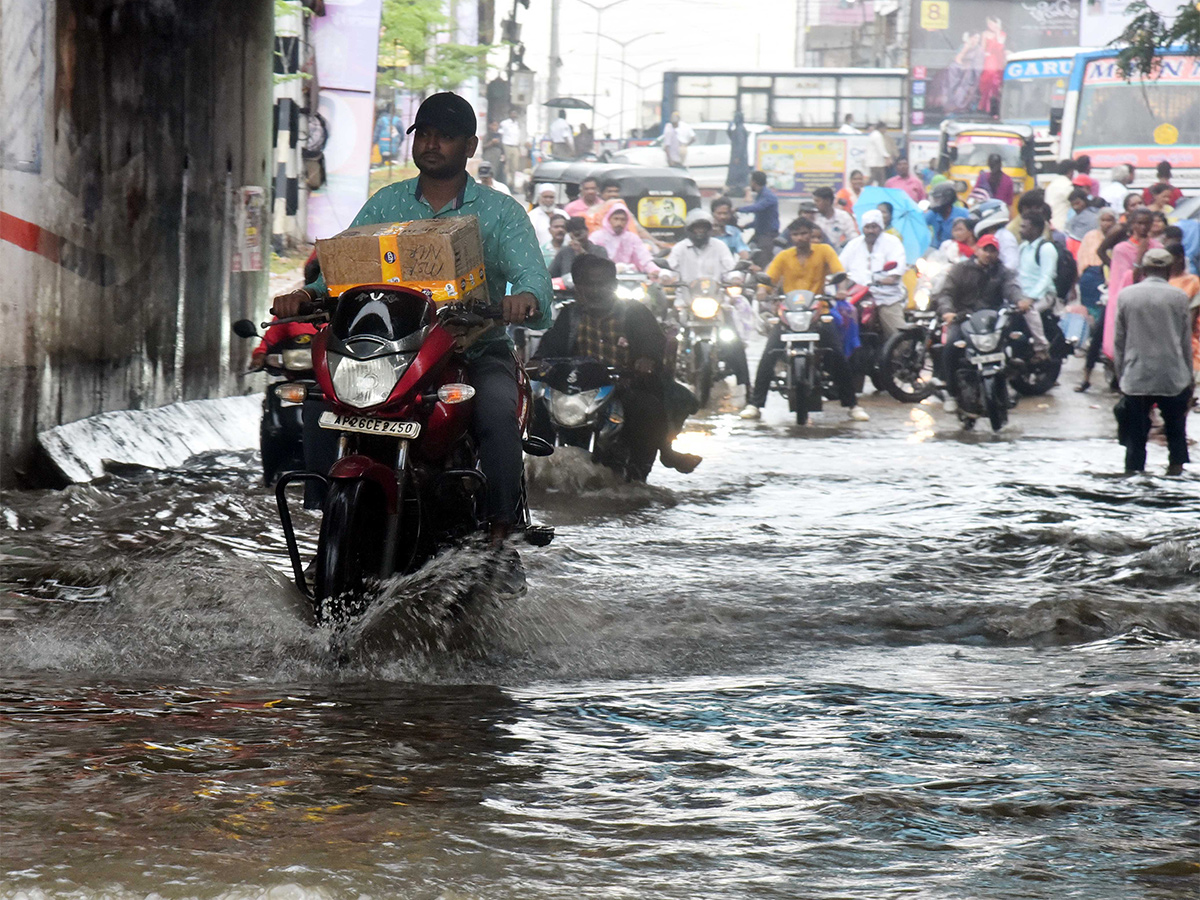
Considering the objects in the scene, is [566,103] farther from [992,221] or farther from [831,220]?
[992,221]

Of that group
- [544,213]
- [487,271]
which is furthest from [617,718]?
[544,213]

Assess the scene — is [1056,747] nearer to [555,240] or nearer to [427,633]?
[427,633]

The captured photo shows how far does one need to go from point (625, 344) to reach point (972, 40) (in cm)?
4932

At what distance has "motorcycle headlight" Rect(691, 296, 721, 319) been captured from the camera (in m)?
17.8

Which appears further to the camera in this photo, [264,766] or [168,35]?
[168,35]

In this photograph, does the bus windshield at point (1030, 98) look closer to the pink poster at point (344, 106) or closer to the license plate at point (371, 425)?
the pink poster at point (344, 106)

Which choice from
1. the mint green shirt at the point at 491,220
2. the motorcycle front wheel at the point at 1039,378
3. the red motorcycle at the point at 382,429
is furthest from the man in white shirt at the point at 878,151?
the red motorcycle at the point at 382,429

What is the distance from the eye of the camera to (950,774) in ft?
14.1

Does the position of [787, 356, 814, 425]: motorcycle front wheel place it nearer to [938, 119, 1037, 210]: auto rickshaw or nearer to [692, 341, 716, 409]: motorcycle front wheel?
[692, 341, 716, 409]: motorcycle front wheel

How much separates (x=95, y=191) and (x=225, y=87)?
2.84 meters

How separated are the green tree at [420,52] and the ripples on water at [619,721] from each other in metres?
24.9

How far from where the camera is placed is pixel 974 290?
16766mm

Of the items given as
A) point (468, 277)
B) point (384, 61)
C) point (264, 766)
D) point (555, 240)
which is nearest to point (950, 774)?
point (264, 766)

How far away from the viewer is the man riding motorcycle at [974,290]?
16.7 m
